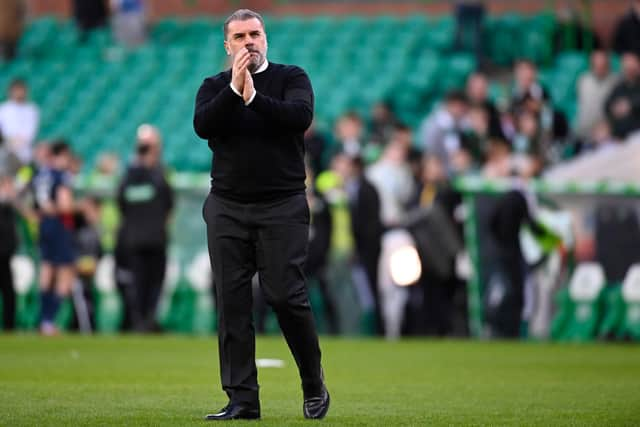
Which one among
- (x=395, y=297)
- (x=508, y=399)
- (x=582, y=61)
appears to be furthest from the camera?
(x=582, y=61)

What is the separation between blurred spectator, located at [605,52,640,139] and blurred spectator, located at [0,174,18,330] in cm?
768

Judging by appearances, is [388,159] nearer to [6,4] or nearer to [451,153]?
[451,153]

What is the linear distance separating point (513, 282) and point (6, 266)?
5.95 metres

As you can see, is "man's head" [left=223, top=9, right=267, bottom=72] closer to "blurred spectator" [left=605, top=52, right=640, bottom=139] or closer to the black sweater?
the black sweater

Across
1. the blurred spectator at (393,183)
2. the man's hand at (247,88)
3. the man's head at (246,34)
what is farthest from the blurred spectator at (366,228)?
the man's hand at (247,88)

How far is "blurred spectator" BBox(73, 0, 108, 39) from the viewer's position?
32031 millimetres

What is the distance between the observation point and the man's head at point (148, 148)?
A: 20.4 m

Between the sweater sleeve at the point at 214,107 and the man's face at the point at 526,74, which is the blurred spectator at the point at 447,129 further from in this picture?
the sweater sleeve at the point at 214,107

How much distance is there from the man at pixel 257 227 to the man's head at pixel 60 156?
1262 centimetres

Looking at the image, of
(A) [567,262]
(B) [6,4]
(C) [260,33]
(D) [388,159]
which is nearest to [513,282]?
(A) [567,262]

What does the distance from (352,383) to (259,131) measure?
380 cm

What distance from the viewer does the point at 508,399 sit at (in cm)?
1072

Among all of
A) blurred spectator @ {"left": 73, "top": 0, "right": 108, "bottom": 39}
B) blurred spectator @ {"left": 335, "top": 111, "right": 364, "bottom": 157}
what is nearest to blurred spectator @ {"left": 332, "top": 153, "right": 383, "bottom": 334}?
blurred spectator @ {"left": 335, "top": 111, "right": 364, "bottom": 157}

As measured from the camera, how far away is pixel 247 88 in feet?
28.4
